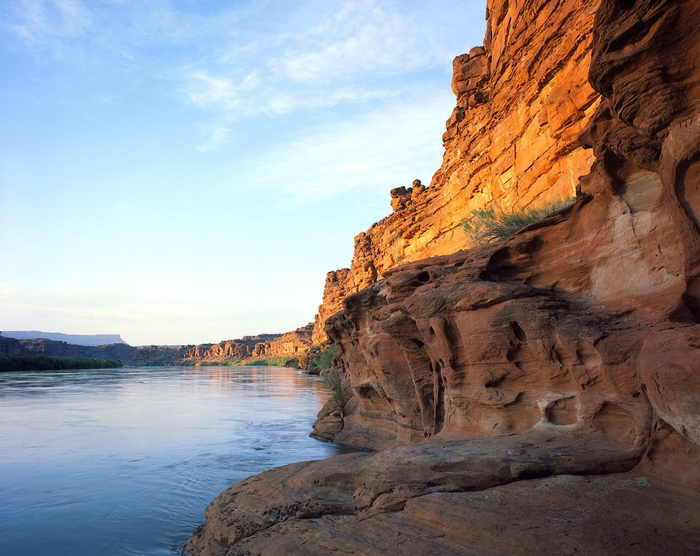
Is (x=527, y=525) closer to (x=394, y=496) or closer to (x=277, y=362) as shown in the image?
(x=394, y=496)

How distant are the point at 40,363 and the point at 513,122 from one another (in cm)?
8089

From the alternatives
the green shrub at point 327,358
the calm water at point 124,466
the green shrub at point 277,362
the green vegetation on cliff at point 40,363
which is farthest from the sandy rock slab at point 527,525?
the green shrub at point 277,362

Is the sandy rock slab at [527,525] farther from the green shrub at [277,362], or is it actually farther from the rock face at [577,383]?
the green shrub at [277,362]

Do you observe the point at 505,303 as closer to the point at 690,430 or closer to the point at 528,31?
the point at 690,430

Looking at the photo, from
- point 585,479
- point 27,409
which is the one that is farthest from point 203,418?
point 585,479

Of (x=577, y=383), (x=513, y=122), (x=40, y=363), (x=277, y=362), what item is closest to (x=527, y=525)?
(x=577, y=383)

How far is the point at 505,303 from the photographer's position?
7.11 m

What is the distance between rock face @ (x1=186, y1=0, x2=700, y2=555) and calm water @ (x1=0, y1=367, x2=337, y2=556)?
2374 millimetres

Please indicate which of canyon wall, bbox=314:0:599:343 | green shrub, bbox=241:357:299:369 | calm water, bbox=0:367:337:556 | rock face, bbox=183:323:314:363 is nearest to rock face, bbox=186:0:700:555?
calm water, bbox=0:367:337:556

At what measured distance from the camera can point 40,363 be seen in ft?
238

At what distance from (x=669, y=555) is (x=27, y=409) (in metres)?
27.2

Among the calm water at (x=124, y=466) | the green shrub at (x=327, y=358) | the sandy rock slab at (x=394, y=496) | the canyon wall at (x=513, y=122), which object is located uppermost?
the canyon wall at (x=513, y=122)

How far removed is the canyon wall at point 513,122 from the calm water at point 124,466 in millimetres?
7007

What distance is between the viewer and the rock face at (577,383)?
13.9ft
